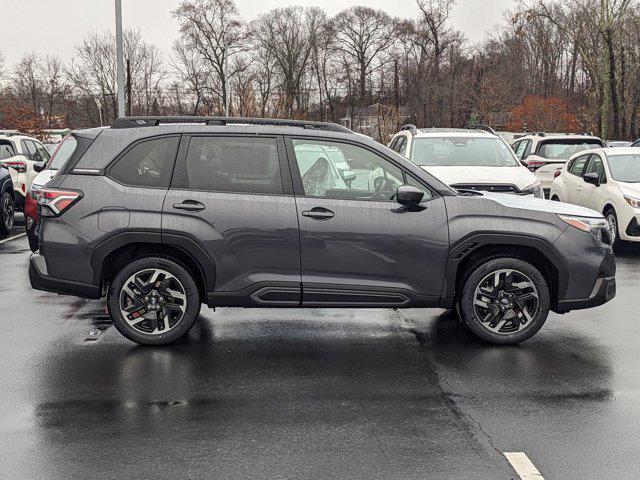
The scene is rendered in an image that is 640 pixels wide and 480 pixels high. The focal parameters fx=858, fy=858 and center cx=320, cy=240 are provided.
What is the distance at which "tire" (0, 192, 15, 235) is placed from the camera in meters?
15.6

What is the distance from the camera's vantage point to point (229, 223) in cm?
671

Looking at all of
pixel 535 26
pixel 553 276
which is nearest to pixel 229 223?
pixel 553 276

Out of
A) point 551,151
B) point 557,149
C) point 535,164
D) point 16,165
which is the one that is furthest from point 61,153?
point 557,149

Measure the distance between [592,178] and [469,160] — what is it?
2.14 m

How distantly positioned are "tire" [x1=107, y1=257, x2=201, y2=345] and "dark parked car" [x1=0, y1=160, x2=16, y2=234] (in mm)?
9700

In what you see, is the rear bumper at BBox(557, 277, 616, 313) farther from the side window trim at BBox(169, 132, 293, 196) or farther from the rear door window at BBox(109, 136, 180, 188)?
the rear door window at BBox(109, 136, 180, 188)

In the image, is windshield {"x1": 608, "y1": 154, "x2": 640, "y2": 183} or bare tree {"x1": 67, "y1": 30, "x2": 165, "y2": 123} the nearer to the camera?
windshield {"x1": 608, "y1": 154, "x2": 640, "y2": 183}

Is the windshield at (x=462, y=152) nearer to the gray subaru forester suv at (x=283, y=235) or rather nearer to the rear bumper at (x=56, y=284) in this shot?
the gray subaru forester suv at (x=283, y=235)

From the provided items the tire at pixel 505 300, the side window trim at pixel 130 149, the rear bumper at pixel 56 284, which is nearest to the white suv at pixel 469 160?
the tire at pixel 505 300

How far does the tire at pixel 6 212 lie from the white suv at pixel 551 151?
11127 mm

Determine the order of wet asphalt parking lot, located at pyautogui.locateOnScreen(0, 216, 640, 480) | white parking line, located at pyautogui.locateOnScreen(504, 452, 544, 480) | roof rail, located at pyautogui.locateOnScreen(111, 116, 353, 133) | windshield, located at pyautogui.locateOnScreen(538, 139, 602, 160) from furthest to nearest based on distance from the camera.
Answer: windshield, located at pyautogui.locateOnScreen(538, 139, 602, 160) < roof rail, located at pyautogui.locateOnScreen(111, 116, 353, 133) < wet asphalt parking lot, located at pyautogui.locateOnScreen(0, 216, 640, 480) < white parking line, located at pyautogui.locateOnScreen(504, 452, 544, 480)

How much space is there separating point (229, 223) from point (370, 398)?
195 centimetres

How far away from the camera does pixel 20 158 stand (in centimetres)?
1767

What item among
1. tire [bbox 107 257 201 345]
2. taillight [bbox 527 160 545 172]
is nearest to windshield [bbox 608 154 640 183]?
taillight [bbox 527 160 545 172]
